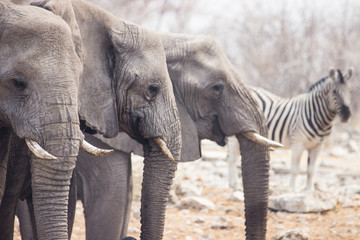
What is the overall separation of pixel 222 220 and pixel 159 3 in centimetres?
1302

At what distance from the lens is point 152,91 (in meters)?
4.80

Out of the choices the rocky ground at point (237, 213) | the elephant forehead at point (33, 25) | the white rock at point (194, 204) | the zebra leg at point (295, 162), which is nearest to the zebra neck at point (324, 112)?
the zebra leg at point (295, 162)

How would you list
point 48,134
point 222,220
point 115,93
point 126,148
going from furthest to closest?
point 222,220, point 126,148, point 115,93, point 48,134

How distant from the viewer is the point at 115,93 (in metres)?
4.82

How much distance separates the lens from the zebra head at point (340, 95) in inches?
423

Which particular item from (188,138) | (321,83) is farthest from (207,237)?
(321,83)

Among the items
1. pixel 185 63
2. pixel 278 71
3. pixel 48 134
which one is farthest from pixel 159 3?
pixel 48 134

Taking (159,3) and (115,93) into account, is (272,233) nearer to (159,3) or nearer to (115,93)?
(115,93)

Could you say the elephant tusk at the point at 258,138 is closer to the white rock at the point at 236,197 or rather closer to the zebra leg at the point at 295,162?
the white rock at the point at 236,197

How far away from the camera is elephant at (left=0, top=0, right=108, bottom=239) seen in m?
3.52

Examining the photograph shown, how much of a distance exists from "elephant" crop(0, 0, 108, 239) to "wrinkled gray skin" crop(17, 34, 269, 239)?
5.77ft

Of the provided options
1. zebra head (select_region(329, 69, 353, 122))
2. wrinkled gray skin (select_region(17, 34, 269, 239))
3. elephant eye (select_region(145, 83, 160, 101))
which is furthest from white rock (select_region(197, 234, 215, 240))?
zebra head (select_region(329, 69, 353, 122))

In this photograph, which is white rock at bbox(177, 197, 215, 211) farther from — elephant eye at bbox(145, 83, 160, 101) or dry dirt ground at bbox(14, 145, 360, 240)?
elephant eye at bbox(145, 83, 160, 101)

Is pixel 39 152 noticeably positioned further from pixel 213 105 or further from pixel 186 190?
pixel 186 190
